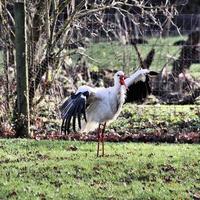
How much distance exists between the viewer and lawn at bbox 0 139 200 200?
8.08 metres

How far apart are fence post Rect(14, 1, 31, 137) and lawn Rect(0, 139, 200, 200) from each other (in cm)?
87

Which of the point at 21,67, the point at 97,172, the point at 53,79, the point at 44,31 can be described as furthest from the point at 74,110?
the point at 44,31

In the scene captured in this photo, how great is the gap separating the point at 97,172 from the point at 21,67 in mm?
3275

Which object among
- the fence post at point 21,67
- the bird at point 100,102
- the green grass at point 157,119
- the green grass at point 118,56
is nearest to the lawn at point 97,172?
the bird at point 100,102

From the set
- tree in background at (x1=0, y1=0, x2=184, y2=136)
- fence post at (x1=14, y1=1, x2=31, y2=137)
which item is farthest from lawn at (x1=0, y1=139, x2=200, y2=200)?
tree in background at (x1=0, y1=0, x2=184, y2=136)

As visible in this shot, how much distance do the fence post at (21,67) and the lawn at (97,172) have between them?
0.87 meters

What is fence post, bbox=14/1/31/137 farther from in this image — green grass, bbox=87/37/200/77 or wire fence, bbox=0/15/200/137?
green grass, bbox=87/37/200/77

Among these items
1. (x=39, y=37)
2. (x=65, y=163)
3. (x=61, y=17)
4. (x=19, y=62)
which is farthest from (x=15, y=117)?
(x=61, y=17)

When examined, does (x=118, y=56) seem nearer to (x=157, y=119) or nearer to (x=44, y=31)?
(x=157, y=119)

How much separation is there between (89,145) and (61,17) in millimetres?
4558

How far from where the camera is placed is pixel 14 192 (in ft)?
26.4

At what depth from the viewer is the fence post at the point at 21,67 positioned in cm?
1143

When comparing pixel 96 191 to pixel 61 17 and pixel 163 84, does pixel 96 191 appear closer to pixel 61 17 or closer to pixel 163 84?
pixel 61 17

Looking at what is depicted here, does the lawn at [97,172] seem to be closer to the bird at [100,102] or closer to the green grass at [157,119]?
the bird at [100,102]
